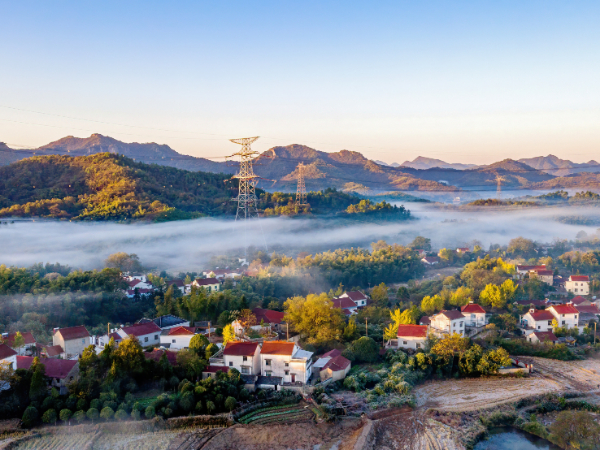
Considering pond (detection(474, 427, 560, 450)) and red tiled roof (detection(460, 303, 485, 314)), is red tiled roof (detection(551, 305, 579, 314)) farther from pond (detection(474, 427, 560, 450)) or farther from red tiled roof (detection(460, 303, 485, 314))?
pond (detection(474, 427, 560, 450))

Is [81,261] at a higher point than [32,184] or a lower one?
lower

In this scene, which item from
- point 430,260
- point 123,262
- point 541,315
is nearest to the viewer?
point 541,315

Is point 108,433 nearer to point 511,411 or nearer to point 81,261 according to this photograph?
point 511,411

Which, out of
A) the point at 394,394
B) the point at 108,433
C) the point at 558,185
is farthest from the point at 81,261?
the point at 558,185

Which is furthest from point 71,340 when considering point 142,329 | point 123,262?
point 123,262

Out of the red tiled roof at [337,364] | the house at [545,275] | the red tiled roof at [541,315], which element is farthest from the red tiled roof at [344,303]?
the house at [545,275]

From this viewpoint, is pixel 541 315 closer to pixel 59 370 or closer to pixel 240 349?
pixel 240 349

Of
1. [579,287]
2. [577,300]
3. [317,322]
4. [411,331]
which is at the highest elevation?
[317,322]
